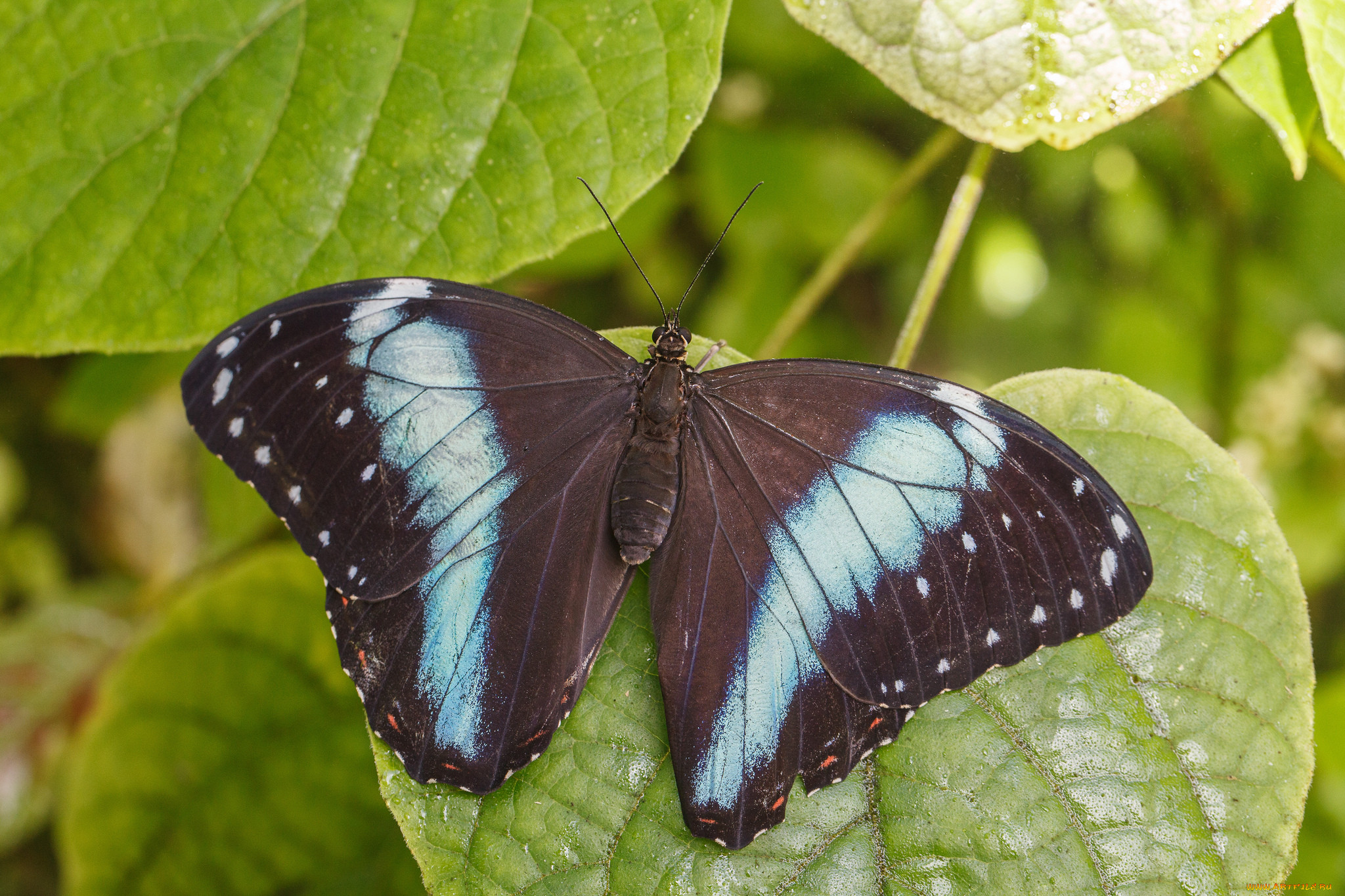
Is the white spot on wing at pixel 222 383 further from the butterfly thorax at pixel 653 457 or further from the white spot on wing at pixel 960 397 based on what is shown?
the white spot on wing at pixel 960 397

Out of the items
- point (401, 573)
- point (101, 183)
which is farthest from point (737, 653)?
point (101, 183)

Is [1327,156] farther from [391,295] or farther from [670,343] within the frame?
[391,295]

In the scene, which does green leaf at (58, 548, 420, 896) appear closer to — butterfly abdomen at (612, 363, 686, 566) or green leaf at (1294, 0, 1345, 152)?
butterfly abdomen at (612, 363, 686, 566)

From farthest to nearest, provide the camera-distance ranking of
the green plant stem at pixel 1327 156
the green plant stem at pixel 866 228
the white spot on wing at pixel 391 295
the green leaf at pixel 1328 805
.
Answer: the green leaf at pixel 1328 805
the green plant stem at pixel 866 228
the green plant stem at pixel 1327 156
the white spot on wing at pixel 391 295

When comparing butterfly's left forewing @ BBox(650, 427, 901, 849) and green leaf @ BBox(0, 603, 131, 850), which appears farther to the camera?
green leaf @ BBox(0, 603, 131, 850)

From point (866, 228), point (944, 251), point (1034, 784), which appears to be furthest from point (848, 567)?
point (866, 228)

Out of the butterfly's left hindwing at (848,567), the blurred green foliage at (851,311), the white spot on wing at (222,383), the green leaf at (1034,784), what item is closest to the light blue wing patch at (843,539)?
the butterfly's left hindwing at (848,567)

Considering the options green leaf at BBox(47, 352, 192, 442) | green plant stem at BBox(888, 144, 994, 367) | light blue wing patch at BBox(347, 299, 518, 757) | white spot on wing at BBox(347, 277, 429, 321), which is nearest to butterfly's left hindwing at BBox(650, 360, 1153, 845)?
green plant stem at BBox(888, 144, 994, 367)
